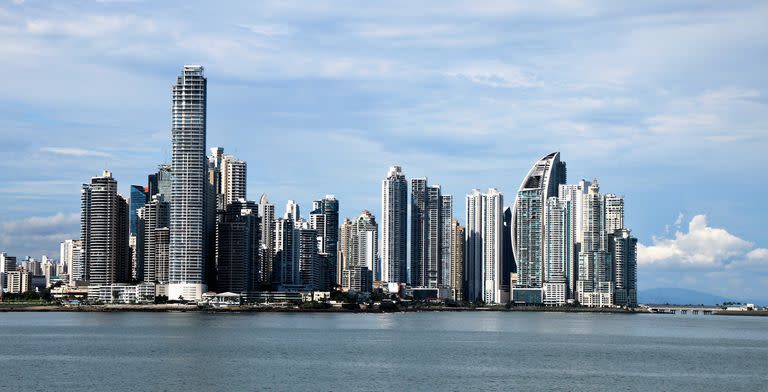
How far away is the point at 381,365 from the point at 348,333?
168ft

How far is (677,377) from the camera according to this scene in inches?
3150

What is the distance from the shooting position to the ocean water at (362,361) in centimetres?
7231

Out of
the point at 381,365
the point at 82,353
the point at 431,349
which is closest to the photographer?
the point at 381,365

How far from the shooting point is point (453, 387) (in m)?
70.3

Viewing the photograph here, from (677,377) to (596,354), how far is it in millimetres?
21860

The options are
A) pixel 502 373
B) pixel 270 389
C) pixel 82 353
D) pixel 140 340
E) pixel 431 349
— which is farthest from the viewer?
pixel 140 340

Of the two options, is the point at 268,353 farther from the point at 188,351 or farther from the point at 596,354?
the point at 596,354

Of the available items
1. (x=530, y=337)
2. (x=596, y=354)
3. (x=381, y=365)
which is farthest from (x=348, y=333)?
(x=381, y=365)

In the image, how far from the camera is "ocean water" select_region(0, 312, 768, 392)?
237ft

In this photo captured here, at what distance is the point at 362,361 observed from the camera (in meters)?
89.4

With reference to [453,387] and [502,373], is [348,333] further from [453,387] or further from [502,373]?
[453,387]

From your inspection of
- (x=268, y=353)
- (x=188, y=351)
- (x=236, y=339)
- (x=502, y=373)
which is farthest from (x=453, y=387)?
(x=236, y=339)

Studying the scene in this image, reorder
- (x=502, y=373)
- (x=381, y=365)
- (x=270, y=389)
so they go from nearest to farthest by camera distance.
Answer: (x=270, y=389)
(x=502, y=373)
(x=381, y=365)

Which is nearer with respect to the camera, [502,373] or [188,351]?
[502,373]
